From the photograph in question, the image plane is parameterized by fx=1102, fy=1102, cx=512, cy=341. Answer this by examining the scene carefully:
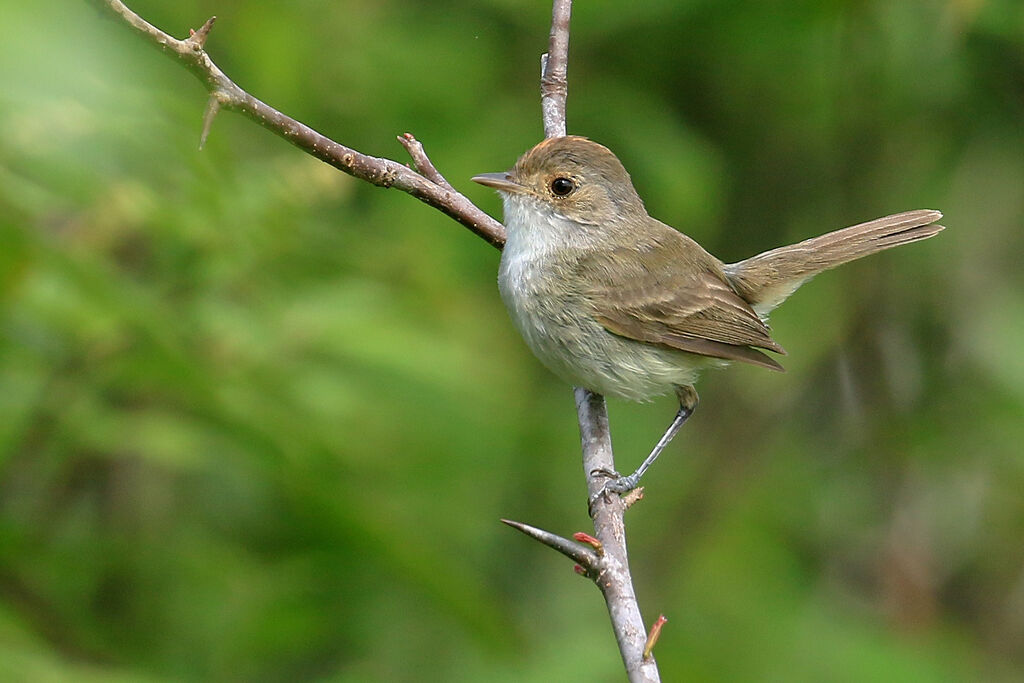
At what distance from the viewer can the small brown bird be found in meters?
4.21

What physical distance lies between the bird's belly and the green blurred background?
353 millimetres

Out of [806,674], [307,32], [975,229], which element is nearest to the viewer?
[806,674]

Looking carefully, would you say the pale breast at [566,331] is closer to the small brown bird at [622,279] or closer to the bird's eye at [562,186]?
the small brown bird at [622,279]

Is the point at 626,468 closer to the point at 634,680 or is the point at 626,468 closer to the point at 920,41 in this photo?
the point at 920,41

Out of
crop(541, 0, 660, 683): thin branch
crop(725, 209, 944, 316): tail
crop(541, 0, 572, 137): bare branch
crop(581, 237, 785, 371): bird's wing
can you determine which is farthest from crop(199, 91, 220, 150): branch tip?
crop(725, 209, 944, 316): tail

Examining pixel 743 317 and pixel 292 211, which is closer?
pixel 292 211

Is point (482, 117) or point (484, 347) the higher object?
point (482, 117)

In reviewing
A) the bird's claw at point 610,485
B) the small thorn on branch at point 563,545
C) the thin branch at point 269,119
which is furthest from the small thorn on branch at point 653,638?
the thin branch at point 269,119

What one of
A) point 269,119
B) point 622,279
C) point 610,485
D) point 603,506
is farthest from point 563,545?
point 622,279

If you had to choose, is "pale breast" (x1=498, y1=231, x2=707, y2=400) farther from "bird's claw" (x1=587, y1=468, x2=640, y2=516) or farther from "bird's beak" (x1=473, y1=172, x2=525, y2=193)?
"bird's claw" (x1=587, y1=468, x2=640, y2=516)

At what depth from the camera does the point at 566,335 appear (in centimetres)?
420

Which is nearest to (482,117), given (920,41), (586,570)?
(920,41)

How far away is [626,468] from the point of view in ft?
18.3

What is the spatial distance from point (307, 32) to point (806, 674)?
3632 mm
